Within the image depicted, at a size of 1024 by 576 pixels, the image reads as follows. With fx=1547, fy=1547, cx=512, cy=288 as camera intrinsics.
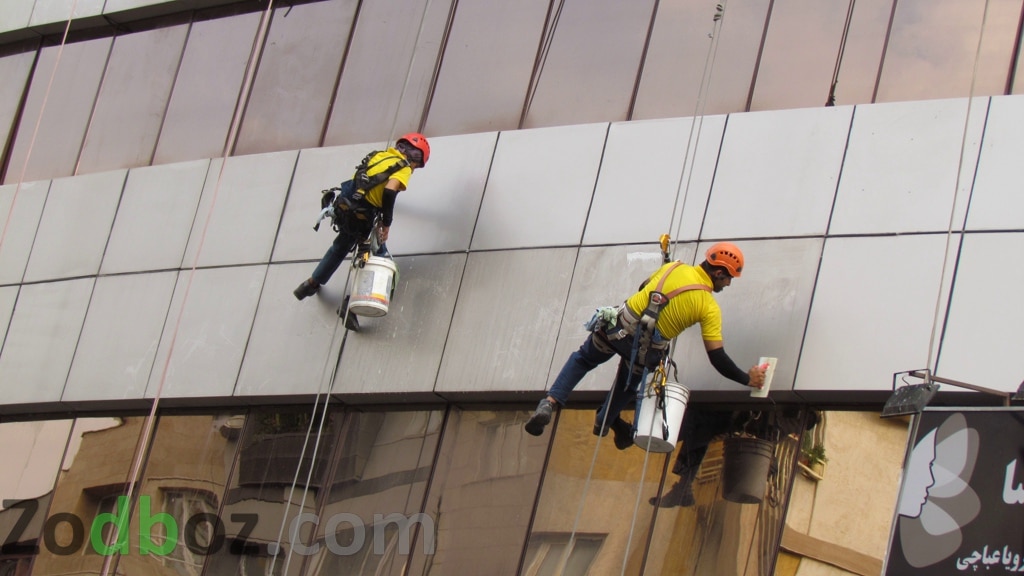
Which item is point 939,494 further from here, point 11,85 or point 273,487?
point 11,85

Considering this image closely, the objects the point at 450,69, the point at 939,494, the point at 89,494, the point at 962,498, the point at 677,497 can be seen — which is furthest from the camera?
the point at 89,494

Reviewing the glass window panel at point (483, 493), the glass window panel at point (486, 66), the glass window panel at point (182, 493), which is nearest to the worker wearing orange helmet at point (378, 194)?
the glass window panel at point (486, 66)

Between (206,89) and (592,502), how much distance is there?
21.5ft

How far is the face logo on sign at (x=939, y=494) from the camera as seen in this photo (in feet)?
32.4

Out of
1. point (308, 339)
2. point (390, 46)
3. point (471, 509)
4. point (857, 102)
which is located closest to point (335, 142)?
point (390, 46)

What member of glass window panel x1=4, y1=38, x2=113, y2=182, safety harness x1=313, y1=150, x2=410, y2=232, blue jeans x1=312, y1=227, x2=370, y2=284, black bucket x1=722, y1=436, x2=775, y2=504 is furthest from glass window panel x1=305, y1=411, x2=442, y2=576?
glass window panel x1=4, y1=38, x2=113, y2=182

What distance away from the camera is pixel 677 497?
11.6 metres

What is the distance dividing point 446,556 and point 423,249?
2.73 metres

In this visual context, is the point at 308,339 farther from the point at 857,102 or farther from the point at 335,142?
the point at 857,102

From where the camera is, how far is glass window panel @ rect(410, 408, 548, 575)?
12258 mm

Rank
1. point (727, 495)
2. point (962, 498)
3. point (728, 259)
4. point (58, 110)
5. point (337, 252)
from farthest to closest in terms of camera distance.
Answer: point (58, 110) → point (337, 252) → point (727, 495) → point (728, 259) → point (962, 498)

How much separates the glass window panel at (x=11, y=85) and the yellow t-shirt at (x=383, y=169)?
626 cm

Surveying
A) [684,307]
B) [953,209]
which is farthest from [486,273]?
Answer: [953,209]

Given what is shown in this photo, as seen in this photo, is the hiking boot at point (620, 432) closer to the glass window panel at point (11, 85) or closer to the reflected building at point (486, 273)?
the reflected building at point (486, 273)
